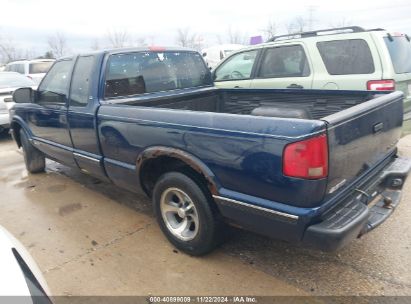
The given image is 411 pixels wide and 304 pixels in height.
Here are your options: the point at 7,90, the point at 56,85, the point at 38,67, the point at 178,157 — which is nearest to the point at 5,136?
the point at 7,90

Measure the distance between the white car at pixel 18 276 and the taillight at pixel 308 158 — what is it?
1.49m

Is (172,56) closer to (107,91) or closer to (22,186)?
(107,91)

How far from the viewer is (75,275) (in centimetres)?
292

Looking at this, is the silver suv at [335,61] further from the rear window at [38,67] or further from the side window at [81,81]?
the rear window at [38,67]

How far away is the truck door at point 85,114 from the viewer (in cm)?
362

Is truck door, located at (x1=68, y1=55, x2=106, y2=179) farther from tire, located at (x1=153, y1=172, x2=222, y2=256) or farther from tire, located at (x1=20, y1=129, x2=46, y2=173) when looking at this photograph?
tire, located at (x1=20, y1=129, x2=46, y2=173)

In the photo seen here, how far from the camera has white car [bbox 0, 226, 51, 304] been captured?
148cm

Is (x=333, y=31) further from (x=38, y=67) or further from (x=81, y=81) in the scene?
(x=38, y=67)

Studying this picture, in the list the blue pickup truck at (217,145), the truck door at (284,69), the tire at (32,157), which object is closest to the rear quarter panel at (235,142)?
the blue pickup truck at (217,145)

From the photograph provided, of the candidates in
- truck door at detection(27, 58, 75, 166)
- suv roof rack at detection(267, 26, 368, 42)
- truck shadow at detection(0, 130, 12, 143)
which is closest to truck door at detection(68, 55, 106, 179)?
truck door at detection(27, 58, 75, 166)

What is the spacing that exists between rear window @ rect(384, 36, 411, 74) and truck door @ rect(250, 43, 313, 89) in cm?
112

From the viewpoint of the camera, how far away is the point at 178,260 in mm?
3051

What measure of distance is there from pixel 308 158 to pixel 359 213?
1.97 feet

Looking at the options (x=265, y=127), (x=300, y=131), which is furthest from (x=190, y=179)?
(x=300, y=131)
